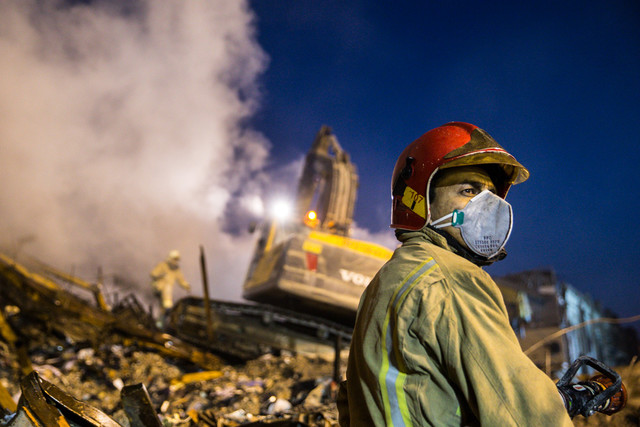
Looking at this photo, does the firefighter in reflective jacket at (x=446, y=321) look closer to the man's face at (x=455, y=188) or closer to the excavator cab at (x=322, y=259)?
the man's face at (x=455, y=188)

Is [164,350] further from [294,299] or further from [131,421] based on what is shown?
[131,421]

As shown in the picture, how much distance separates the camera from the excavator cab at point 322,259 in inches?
281

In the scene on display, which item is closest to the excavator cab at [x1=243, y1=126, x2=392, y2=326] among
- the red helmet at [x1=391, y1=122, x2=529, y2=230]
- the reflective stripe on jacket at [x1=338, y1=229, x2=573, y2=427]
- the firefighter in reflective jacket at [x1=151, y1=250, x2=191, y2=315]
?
the firefighter in reflective jacket at [x1=151, y1=250, x2=191, y2=315]

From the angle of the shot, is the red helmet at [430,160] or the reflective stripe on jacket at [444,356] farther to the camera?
the red helmet at [430,160]

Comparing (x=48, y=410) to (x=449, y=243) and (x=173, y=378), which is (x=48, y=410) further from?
(x=173, y=378)

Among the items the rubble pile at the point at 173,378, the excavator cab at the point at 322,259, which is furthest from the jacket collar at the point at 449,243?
the excavator cab at the point at 322,259

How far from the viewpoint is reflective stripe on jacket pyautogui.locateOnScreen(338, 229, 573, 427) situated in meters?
1.04

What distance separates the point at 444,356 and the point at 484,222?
621mm

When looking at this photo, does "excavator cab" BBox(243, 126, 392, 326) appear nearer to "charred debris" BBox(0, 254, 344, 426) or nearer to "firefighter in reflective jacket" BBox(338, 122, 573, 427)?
"charred debris" BBox(0, 254, 344, 426)

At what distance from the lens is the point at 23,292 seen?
6.79 metres

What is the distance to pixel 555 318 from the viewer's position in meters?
14.9

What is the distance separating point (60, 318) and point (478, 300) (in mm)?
7283

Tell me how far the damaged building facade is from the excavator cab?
26.8 feet

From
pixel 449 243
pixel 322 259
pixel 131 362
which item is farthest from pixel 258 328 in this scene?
pixel 449 243
